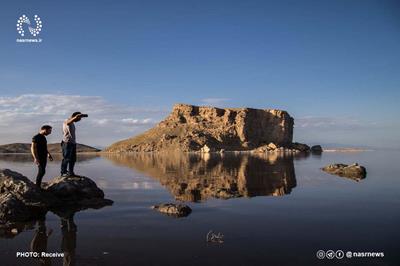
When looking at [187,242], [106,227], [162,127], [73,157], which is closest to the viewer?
[187,242]

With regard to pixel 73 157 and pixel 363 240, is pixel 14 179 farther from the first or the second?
pixel 363 240

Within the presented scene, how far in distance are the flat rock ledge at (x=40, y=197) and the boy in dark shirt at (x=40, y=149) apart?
48 cm

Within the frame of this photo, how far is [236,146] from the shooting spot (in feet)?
555

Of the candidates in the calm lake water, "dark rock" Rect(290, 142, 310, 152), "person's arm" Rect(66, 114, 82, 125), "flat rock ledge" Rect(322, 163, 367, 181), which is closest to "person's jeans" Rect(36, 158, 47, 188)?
"person's arm" Rect(66, 114, 82, 125)

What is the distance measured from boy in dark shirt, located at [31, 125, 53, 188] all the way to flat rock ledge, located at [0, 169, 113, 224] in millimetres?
480

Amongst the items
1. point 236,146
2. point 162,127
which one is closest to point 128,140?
point 162,127

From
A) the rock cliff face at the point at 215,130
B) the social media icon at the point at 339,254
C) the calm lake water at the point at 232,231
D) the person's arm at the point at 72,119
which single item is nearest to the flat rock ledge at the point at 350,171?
the calm lake water at the point at 232,231

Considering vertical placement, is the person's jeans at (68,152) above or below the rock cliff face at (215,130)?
below

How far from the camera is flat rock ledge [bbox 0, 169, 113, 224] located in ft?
37.8

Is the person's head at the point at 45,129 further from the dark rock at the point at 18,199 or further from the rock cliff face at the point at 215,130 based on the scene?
the rock cliff face at the point at 215,130

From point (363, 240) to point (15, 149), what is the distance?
211 meters

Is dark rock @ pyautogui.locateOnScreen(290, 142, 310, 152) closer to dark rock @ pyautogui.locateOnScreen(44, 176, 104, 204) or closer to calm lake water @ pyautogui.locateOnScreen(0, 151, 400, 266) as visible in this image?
calm lake water @ pyautogui.locateOnScreen(0, 151, 400, 266)

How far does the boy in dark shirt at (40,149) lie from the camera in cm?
1375

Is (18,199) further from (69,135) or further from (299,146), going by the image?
(299,146)
